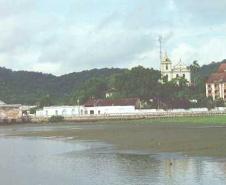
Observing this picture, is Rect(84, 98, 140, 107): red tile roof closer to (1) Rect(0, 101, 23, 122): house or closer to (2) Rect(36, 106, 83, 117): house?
(2) Rect(36, 106, 83, 117): house

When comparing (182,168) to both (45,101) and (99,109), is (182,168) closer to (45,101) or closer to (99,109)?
(99,109)

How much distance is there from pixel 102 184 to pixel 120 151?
1626 centimetres

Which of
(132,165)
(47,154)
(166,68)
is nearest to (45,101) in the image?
(166,68)

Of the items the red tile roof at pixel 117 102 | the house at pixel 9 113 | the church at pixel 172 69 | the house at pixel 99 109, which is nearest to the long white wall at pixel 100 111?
the house at pixel 99 109

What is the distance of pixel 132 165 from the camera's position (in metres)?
33.0

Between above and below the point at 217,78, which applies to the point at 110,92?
below

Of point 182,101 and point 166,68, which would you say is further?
point 166,68

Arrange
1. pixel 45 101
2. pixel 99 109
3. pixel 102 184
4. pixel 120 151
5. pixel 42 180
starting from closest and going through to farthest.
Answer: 1. pixel 102 184
2. pixel 42 180
3. pixel 120 151
4. pixel 99 109
5. pixel 45 101

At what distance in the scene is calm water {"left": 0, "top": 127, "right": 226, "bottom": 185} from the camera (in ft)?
89.0

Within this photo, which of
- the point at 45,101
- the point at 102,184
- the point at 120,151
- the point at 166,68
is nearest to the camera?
the point at 102,184

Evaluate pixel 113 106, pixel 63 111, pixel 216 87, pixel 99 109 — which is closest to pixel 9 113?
pixel 63 111

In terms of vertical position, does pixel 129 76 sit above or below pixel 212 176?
above

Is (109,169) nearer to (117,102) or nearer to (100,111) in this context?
(117,102)

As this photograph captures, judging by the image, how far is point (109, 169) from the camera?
3161 cm
